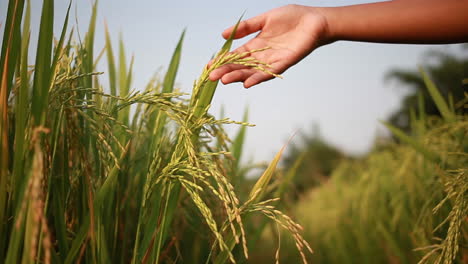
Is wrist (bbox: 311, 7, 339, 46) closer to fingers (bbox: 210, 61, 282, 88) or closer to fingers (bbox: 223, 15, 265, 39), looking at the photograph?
fingers (bbox: 223, 15, 265, 39)

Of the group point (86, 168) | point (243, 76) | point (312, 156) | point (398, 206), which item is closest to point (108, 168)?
point (86, 168)

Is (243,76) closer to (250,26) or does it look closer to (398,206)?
(250,26)

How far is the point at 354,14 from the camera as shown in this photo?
1450mm

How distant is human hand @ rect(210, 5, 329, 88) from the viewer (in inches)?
53.8

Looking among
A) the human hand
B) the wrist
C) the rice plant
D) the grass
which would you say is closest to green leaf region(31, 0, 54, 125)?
the rice plant

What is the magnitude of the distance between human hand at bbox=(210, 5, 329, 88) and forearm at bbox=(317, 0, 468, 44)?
7 centimetres

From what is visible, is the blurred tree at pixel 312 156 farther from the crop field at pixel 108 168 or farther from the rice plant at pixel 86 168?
the rice plant at pixel 86 168

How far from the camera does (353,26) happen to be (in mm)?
1459

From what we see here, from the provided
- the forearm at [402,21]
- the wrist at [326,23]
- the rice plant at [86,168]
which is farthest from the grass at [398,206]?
the rice plant at [86,168]

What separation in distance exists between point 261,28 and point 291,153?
29.6 ft

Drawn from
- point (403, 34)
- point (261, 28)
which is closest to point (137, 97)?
point (261, 28)

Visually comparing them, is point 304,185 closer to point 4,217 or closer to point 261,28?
point 261,28

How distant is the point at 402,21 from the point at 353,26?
171 millimetres

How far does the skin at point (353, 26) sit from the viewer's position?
1.39 metres
